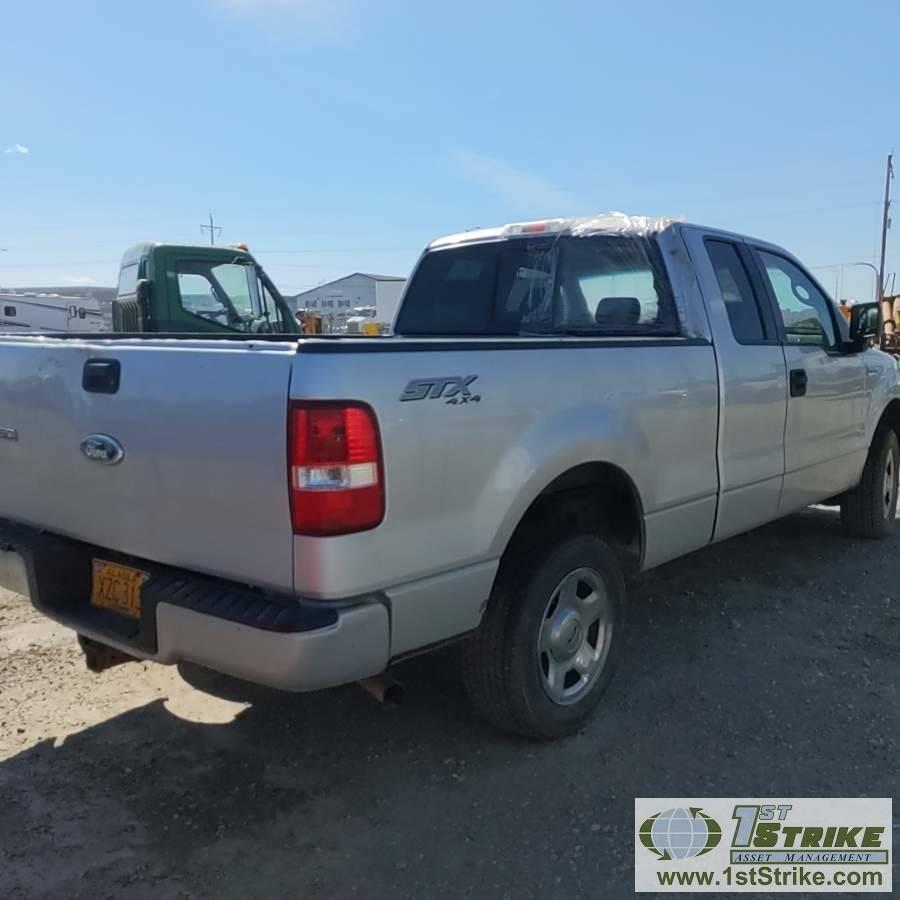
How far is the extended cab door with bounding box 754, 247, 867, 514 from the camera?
460 cm

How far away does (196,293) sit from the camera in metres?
11.2

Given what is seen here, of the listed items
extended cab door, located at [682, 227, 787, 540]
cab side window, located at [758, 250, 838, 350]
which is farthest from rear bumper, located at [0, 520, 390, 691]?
cab side window, located at [758, 250, 838, 350]

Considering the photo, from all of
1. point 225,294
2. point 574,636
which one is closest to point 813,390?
point 574,636

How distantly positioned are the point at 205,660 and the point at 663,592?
3.18 metres

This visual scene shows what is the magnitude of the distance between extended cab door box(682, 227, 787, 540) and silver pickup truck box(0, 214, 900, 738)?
2cm

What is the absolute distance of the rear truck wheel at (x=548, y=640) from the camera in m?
3.02

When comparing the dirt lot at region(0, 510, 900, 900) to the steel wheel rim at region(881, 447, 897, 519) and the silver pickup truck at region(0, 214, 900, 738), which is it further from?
the steel wheel rim at region(881, 447, 897, 519)

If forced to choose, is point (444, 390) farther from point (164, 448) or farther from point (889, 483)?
point (889, 483)

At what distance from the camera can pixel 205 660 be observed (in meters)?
2.52

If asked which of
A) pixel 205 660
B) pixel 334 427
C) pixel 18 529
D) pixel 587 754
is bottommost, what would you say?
pixel 587 754

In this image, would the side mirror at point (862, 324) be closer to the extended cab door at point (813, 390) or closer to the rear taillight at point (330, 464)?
the extended cab door at point (813, 390)

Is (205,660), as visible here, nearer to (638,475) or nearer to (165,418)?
(165,418)

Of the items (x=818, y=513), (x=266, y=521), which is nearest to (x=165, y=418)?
(x=266, y=521)

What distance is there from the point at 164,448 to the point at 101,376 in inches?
14.5
